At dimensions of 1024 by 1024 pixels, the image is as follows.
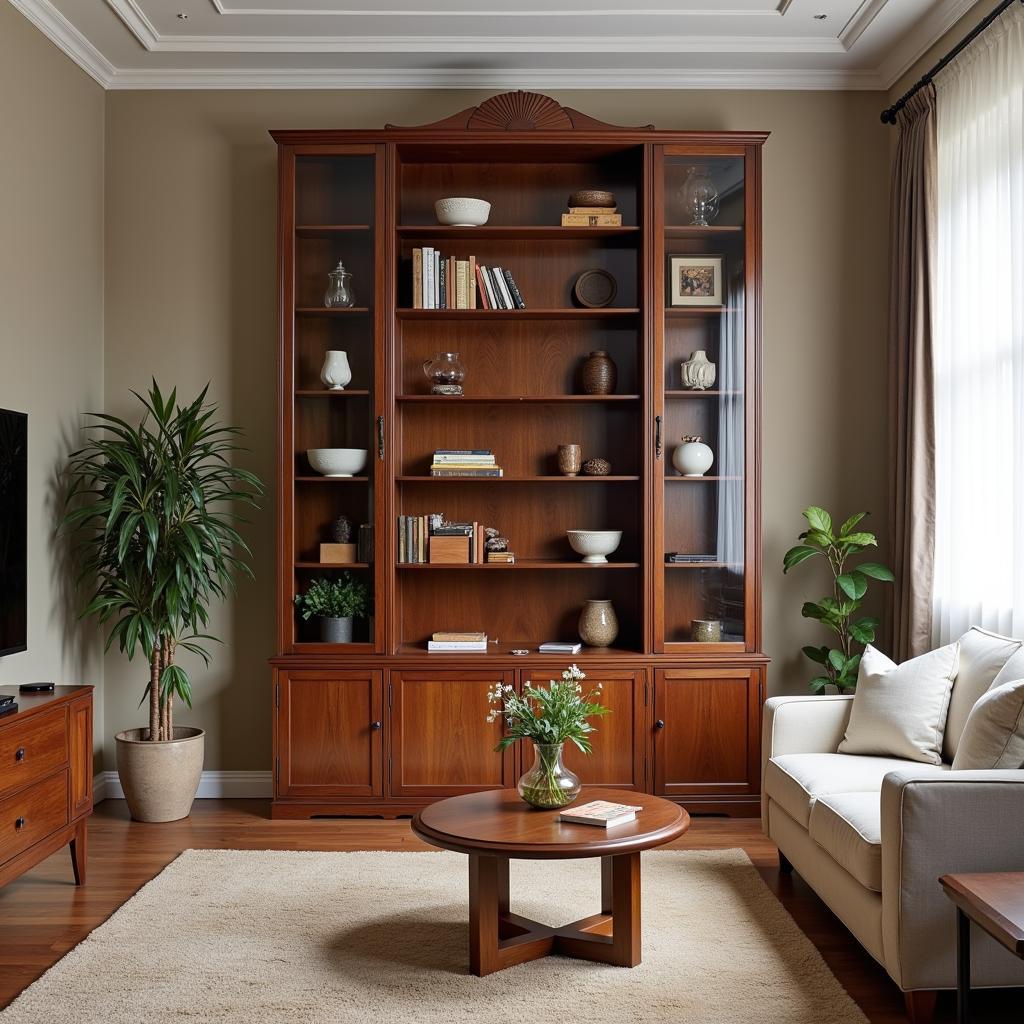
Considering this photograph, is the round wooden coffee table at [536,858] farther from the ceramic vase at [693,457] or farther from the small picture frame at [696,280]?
the small picture frame at [696,280]

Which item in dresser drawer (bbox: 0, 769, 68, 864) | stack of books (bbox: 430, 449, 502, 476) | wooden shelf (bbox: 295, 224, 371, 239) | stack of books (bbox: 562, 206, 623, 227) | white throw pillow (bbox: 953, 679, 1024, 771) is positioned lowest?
dresser drawer (bbox: 0, 769, 68, 864)

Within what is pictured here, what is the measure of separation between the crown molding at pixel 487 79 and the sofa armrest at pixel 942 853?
11.5 ft

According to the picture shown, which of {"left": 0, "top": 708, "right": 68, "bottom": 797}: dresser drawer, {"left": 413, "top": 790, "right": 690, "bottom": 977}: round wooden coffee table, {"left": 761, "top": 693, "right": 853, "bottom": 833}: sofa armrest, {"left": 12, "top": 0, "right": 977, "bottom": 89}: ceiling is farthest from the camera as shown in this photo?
{"left": 12, "top": 0, "right": 977, "bottom": 89}: ceiling

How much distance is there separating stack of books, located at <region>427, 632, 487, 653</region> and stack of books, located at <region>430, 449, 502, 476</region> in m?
0.70

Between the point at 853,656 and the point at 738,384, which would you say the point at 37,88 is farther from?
the point at 853,656

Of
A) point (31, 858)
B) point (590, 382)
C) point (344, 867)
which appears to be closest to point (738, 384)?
point (590, 382)

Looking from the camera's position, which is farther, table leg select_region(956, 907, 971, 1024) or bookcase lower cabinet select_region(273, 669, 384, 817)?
bookcase lower cabinet select_region(273, 669, 384, 817)

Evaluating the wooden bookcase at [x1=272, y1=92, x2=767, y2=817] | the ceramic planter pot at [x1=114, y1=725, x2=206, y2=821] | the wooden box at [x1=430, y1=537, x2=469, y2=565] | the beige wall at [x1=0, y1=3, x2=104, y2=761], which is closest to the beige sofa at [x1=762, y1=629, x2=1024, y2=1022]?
the wooden bookcase at [x1=272, y1=92, x2=767, y2=817]

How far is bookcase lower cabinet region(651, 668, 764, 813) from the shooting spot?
15.0ft

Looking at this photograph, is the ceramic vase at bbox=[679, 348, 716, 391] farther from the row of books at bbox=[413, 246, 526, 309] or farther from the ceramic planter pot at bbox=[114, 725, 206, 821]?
the ceramic planter pot at bbox=[114, 725, 206, 821]

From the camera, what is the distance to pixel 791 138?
16.3 feet

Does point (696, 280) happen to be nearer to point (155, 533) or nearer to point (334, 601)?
point (334, 601)

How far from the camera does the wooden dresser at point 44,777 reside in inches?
127

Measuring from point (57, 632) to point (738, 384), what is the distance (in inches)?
121
